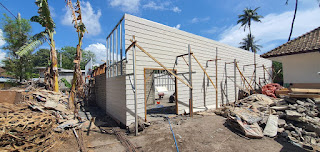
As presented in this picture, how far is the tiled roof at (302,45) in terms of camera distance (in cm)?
732

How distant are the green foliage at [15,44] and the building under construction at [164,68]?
12.2m

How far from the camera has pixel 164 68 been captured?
5582 millimetres

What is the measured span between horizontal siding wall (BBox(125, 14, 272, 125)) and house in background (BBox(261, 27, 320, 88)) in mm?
3139

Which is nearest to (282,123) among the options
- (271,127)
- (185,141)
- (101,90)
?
(271,127)

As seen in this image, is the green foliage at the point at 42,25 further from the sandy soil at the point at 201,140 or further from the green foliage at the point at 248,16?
the green foliage at the point at 248,16

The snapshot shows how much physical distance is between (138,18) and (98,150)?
525 cm

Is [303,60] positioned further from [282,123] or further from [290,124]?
[282,123]

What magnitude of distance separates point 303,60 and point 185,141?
9.31m

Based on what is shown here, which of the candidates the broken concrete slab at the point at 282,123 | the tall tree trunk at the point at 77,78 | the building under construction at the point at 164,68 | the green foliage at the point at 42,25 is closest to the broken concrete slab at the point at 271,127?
the broken concrete slab at the point at 282,123

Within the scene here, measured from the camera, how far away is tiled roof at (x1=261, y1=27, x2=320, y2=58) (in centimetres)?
732

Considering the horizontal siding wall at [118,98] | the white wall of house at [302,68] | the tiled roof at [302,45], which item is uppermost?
the tiled roof at [302,45]

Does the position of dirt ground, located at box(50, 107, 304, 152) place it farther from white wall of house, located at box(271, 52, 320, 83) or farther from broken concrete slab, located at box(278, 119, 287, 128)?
white wall of house, located at box(271, 52, 320, 83)

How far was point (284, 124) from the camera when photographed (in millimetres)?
5148

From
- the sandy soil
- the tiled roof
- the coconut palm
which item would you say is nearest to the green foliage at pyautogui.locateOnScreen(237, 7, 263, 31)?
the coconut palm
